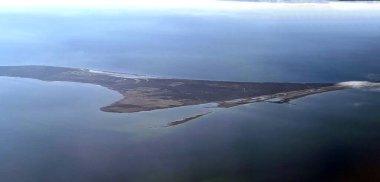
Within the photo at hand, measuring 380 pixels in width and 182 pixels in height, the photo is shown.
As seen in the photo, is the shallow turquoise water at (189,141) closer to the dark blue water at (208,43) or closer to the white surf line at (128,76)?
the white surf line at (128,76)

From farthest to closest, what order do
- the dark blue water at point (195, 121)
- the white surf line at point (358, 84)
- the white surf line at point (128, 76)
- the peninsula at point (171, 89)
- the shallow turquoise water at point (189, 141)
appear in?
the white surf line at point (128, 76) → the white surf line at point (358, 84) → the peninsula at point (171, 89) → the dark blue water at point (195, 121) → the shallow turquoise water at point (189, 141)

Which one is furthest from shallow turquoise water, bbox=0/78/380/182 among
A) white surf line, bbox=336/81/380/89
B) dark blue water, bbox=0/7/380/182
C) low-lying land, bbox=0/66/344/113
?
white surf line, bbox=336/81/380/89

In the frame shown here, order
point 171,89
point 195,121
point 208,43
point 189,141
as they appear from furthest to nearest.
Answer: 1. point 208,43
2. point 171,89
3. point 195,121
4. point 189,141

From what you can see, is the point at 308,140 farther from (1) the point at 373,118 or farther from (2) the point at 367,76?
(2) the point at 367,76

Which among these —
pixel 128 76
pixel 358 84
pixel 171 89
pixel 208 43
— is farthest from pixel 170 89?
pixel 208 43

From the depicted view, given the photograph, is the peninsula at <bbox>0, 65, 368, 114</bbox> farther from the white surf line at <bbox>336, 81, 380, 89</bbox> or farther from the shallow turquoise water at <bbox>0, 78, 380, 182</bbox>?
the shallow turquoise water at <bbox>0, 78, 380, 182</bbox>

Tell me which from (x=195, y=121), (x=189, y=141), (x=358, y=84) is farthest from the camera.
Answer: (x=358, y=84)

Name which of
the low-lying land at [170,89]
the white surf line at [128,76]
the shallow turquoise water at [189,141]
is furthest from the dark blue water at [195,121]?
the white surf line at [128,76]

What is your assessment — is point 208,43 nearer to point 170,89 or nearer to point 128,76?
point 128,76

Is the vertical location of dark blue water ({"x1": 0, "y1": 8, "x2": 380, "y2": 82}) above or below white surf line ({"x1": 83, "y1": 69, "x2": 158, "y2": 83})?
above
